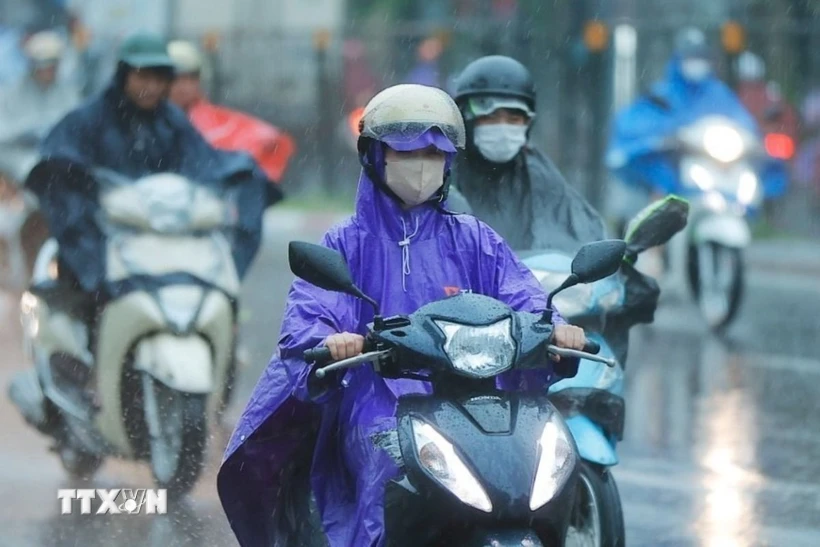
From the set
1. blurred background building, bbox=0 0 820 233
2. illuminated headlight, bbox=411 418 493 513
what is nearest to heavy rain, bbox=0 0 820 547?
illuminated headlight, bbox=411 418 493 513

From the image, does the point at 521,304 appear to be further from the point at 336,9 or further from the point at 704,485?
the point at 336,9

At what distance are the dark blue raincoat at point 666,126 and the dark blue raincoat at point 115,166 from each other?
672cm

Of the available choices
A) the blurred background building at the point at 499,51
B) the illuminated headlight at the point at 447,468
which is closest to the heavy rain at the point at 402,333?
the illuminated headlight at the point at 447,468

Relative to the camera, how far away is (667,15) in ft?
76.8

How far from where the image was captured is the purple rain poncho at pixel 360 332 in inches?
187

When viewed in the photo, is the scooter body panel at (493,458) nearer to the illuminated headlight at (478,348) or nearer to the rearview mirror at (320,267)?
the illuminated headlight at (478,348)

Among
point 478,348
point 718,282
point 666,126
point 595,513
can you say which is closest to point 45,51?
point 666,126

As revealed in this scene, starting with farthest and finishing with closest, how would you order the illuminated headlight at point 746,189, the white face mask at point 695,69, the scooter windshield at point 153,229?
1. the white face mask at point 695,69
2. the illuminated headlight at point 746,189
3. the scooter windshield at point 153,229

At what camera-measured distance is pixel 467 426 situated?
14.1 ft

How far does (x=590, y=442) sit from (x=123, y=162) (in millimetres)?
2785

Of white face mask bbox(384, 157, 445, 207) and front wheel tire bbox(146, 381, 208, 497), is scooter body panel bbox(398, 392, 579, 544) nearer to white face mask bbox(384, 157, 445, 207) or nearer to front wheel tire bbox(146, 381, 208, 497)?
white face mask bbox(384, 157, 445, 207)

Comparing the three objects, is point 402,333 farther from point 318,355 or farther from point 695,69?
point 695,69

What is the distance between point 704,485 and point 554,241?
2.06 meters

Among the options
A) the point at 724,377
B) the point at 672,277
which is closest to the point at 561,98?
the point at 672,277
